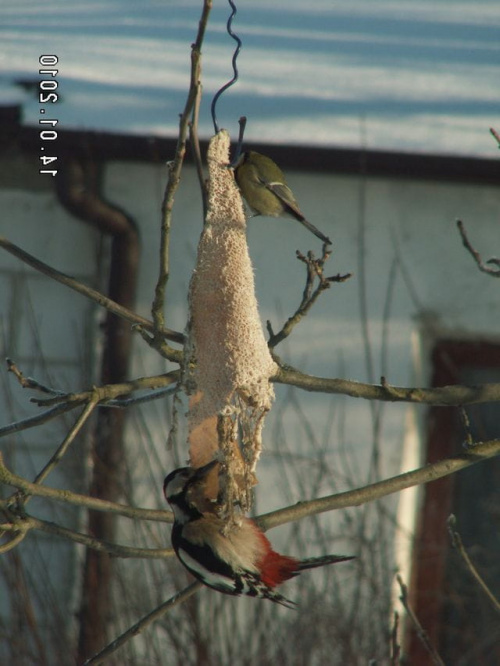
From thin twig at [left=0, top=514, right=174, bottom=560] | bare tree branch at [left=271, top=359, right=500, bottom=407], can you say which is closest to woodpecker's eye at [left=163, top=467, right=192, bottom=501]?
thin twig at [left=0, top=514, right=174, bottom=560]

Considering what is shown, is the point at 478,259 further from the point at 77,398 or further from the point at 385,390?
the point at 77,398

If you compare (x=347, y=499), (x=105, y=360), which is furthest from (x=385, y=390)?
(x=105, y=360)

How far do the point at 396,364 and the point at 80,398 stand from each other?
2.95 metres

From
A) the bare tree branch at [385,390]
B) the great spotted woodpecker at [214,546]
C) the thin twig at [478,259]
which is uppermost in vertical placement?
Answer: the thin twig at [478,259]

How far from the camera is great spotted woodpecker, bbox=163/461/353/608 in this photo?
199 cm

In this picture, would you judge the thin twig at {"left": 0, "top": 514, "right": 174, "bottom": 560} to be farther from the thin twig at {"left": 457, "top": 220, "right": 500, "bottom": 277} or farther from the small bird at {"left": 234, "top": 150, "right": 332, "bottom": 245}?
the thin twig at {"left": 457, "top": 220, "right": 500, "bottom": 277}

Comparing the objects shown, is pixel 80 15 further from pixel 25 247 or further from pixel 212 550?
pixel 212 550

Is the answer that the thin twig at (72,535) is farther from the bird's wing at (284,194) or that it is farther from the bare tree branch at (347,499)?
the bird's wing at (284,194)

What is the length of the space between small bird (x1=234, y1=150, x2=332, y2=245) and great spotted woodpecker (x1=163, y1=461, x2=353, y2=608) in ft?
1.82

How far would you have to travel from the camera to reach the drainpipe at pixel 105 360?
4.68 meters

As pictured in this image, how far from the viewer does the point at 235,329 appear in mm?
1928

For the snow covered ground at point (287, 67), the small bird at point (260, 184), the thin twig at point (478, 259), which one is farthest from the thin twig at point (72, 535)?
the snow covered ground at point (287, 67)

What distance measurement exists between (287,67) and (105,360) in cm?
174

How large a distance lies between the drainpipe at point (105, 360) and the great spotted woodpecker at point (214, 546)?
2634 mm
